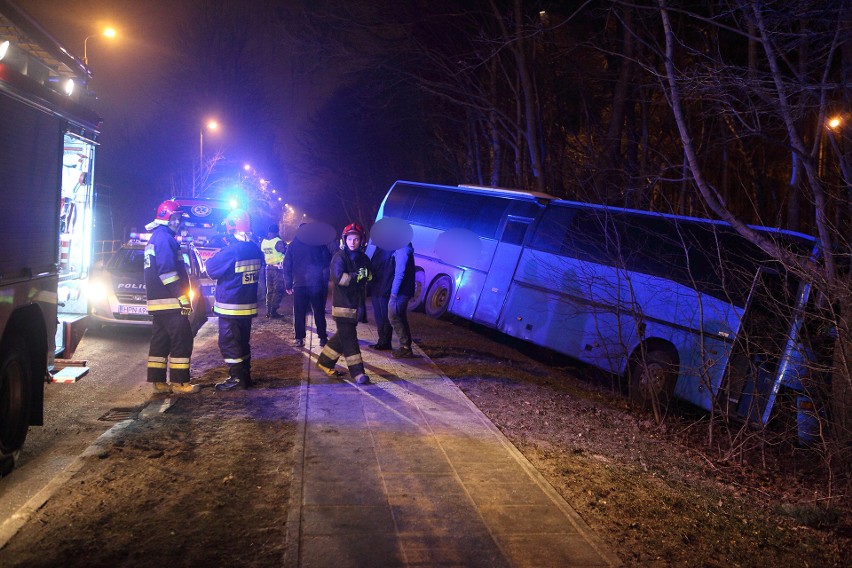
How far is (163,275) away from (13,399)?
235 cm

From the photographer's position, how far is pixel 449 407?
24.3ft

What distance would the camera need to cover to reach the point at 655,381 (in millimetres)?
8875

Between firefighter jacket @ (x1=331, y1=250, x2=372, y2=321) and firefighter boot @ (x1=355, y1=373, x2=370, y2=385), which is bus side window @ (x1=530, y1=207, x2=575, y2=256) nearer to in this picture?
firefighter jacket @ (x1=331, y1=250, x2=372, y2=321)

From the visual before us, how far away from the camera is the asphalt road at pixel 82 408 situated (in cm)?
524

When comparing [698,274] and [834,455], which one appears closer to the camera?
[834,455]

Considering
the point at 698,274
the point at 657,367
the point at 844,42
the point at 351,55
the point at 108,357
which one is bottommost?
the point at 108,357

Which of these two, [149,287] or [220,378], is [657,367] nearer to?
[220,378]

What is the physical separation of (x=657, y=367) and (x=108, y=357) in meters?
7.22

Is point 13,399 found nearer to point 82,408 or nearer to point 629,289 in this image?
point 82,408

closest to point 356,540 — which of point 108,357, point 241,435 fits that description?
point 241,435

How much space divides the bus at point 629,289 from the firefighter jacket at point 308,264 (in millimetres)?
3685

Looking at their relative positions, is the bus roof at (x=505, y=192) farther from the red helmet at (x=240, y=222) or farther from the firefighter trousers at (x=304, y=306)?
the red helmet at (x=240, y=222)

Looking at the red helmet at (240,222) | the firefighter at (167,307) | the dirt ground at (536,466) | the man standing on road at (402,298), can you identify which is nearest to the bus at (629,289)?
the dirt ground at (536,466)

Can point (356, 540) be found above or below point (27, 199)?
below
